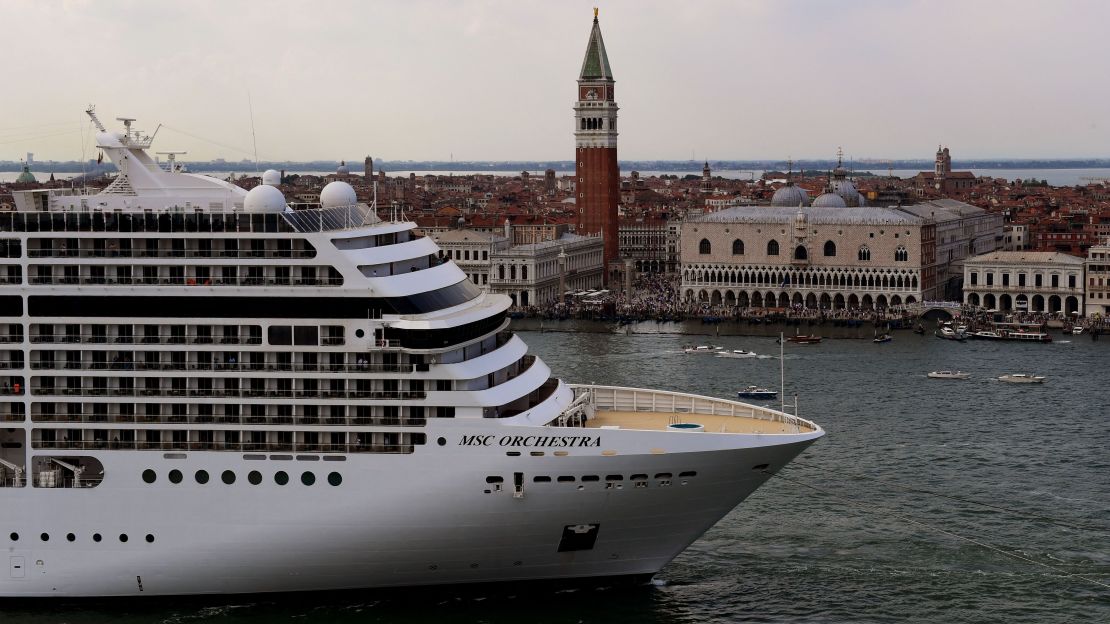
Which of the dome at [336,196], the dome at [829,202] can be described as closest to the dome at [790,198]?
the dome at [829,202]

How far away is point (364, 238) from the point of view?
57.4 feet

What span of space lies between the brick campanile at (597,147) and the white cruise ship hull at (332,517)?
48.7m

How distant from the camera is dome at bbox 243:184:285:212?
17.2 metres

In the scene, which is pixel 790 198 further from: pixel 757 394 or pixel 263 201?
pixel 263 201

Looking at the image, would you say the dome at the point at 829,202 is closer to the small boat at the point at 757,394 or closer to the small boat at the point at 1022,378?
the small boat at the point at 1022,378

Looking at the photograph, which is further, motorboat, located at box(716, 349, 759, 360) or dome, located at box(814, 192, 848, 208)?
dome, located at box(814, 192, 848, 208)

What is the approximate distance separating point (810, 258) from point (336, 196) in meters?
42.0

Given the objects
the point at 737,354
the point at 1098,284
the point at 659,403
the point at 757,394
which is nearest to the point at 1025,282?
the point at 1098,284

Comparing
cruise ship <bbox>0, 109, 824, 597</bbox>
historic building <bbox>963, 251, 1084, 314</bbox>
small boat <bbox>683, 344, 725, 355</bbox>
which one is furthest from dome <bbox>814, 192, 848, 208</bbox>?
cruise ship <bbox>0, 109, 824, 597</bbox>

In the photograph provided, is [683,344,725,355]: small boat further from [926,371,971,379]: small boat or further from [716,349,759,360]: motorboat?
[926,371,971,379]: small boat

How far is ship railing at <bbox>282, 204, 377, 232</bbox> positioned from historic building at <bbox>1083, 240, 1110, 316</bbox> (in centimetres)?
4052

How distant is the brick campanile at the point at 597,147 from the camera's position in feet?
213

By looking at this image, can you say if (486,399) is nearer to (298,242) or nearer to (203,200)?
(298,242)

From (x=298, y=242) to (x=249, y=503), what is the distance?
2.75 meters
